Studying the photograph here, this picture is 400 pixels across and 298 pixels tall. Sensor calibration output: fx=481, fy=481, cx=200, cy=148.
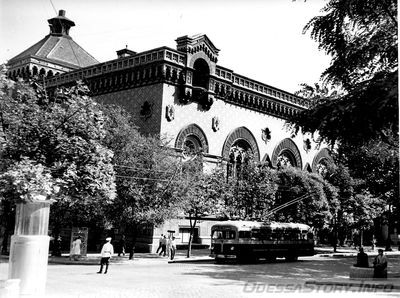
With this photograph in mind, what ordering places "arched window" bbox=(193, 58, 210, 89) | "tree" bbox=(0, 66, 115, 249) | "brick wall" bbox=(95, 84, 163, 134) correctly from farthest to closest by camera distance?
"arched window" bbox=(193, 58, 210, 89), "brick wall" bbox=(95, 84, 163, 134), "tree" bbox=(0, 66, 115, 249)

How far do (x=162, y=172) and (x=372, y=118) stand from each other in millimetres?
14448

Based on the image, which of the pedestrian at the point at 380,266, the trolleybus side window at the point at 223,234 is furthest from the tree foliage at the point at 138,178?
the pedestrian at the point at 380,266

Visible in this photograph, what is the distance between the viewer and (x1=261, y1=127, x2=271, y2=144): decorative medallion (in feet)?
156

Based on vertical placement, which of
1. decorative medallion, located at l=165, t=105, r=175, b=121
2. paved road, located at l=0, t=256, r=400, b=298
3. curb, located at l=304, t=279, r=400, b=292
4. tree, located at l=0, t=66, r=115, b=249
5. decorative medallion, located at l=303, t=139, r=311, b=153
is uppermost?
decorative medallion, located at l=303, t=139, r=311, b=153

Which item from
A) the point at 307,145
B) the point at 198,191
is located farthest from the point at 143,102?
the point at 307,145

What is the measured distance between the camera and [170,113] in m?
38.2

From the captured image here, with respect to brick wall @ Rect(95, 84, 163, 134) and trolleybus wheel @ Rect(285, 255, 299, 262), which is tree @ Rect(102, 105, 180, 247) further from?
trolleybus wheel @ Rect(285, 255, 299, 262)

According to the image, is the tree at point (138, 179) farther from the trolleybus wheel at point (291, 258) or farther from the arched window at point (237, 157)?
the arched window at point (237, 157)

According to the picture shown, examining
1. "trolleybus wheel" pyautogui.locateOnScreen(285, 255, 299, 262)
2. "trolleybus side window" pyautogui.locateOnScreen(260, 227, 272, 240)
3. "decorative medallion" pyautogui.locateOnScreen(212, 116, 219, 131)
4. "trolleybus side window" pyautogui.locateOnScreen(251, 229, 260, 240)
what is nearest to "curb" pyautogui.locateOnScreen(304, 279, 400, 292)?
"trolleybus side window" pyautogui.locateOnScreen(251, 229, 260, 240)

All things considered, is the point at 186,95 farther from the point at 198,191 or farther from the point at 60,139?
the point at 60,139

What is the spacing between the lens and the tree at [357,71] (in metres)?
20.7

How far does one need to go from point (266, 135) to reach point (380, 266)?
2847 centimetres

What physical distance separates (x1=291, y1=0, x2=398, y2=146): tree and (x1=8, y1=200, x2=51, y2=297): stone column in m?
13.7

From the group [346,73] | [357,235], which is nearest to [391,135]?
[346,73]
